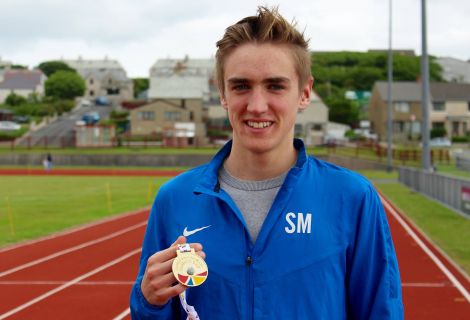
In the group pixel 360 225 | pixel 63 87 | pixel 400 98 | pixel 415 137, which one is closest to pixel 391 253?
pixel 360 225

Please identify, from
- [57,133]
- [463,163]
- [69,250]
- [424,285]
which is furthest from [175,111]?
[424,285]

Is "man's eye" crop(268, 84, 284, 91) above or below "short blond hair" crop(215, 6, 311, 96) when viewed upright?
below

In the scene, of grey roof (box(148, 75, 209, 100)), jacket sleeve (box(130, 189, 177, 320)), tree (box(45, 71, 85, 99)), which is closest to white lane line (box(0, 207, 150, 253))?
jacket sleeve (box(130, 189, 177, 320))

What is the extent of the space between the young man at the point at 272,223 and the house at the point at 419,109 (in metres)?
90.0

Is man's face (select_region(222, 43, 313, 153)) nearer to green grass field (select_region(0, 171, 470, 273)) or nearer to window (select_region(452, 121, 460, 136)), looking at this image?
green grass field (select_region(0, 171, 470, 273))

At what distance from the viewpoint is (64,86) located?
146 metres

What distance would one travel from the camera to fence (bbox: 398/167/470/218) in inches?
918

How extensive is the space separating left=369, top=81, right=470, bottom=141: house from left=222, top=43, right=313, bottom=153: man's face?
90.0m

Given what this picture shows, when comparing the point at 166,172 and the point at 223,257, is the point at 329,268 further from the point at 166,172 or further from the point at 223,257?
the point at 166,172

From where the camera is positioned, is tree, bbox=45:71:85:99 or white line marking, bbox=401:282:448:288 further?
tree, bbox=45:71:85:99

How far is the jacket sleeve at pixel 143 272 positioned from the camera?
2.87 metres

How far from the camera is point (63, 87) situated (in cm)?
14550

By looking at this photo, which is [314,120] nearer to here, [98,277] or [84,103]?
[84,103]

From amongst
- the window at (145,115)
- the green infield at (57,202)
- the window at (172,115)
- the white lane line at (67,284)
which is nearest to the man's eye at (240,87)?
the white lane line at (67,284)
